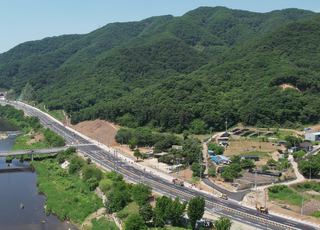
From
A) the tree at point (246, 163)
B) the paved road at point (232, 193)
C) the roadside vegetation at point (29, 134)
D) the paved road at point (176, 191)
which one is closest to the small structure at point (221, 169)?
the tree at point (246, 163)

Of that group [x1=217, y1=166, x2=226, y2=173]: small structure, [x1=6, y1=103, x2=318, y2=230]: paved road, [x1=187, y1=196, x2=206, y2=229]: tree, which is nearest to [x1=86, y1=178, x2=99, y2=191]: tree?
[x1=6, y1=103, x2=318, y2=230]: paved road

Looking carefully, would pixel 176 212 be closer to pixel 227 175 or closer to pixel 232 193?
pixel 232 193

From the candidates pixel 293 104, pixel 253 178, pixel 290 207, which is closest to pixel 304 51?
pixel 293 104

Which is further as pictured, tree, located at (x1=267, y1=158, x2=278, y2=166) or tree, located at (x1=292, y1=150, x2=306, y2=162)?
tree, located at (x1=292, y1=150, x2=306, y2=162)

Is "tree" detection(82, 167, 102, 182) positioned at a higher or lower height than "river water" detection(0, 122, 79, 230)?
higher

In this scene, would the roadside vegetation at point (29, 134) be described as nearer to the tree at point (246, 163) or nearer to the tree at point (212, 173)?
the tree at point (212, 173)

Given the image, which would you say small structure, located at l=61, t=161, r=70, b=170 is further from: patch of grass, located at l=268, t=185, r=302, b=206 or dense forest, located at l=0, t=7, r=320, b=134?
patch of grass, located at l=268, t=185, r=302, b=206

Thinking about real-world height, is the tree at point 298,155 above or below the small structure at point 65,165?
above
